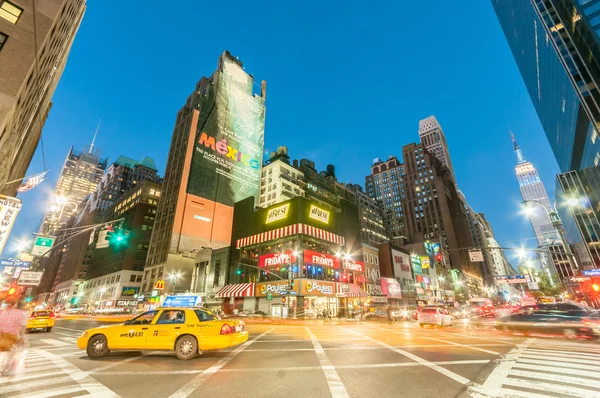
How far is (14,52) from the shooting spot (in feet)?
51.4

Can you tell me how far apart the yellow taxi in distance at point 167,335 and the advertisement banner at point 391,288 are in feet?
184

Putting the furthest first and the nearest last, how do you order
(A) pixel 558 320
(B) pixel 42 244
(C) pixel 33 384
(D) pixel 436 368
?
1. (B) pixel 42 244
2. (A) pixel 558 320
3. (D) pixel 436 368
4. (C) pixel 33 384

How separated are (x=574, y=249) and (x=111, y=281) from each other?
144 metres

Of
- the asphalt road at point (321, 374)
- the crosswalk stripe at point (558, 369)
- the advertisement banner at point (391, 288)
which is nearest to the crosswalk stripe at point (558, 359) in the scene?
the asphalt road at point (321, 374)

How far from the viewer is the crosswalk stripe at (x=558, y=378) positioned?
5773 millimetres

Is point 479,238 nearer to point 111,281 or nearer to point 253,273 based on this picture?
point 253,273

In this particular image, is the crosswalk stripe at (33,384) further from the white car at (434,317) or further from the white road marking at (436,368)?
the white car at (434,317)

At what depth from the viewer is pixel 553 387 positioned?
554 centimetres

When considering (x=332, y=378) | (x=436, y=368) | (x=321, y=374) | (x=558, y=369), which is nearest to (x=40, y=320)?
(x=321, y=374)

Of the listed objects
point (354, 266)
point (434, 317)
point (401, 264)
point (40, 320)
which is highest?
point (401, 264)

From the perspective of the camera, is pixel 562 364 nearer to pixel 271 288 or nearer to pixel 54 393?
pixel 54 393

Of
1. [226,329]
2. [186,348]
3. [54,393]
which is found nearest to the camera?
[54,393]

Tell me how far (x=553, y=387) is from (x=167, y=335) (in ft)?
34.0


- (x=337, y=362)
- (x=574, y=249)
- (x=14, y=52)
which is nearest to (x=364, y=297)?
(x=337, y=362)
